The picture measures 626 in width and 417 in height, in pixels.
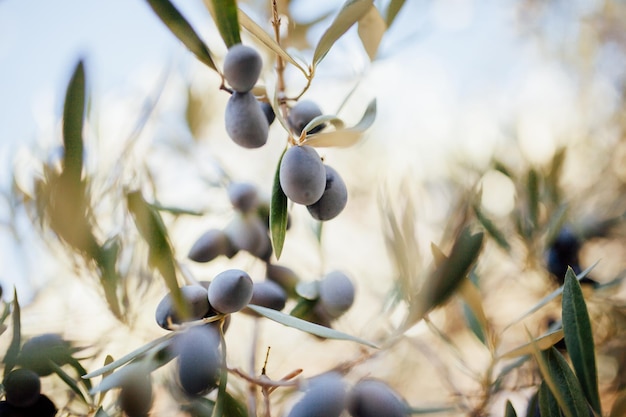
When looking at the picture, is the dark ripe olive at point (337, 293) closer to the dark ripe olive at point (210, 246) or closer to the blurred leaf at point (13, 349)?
the dark ripe olive at point (210, 246)

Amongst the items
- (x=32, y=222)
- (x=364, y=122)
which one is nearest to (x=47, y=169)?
(x=32, y=222)

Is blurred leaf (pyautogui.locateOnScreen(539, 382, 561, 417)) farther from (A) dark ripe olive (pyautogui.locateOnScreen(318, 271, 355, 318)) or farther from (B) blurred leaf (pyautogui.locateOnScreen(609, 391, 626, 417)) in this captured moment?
(A) dark ripe olive (pyautogui.locateOnScreen(318, 271, 355, 318))

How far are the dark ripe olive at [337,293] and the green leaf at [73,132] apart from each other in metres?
0.27

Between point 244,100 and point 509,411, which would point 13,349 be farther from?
point 509,411

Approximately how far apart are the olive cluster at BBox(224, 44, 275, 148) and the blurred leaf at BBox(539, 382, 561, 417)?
35 centimetres

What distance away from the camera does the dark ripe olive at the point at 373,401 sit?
16.4 inches

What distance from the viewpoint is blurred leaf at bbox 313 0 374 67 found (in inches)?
16.3

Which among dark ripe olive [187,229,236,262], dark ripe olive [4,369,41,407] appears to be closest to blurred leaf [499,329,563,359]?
dark ripe olive [187,229,236,262]

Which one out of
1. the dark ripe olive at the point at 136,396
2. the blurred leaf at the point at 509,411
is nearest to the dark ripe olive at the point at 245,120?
the dark ripe olive at the point at 136,396

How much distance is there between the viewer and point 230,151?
4.17ft

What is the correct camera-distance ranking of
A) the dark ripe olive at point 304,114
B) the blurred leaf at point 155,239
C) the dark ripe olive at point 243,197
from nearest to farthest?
1. the blurred leaf at point 155,239
2. the dark ripe olive at point 304,114
3. the dark ripe olive at point 243,197

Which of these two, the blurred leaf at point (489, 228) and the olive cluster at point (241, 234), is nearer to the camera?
the olive cluster at point (241, 234)

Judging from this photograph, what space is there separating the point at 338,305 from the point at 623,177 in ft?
3.05

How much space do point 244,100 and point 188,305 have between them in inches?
7.3
